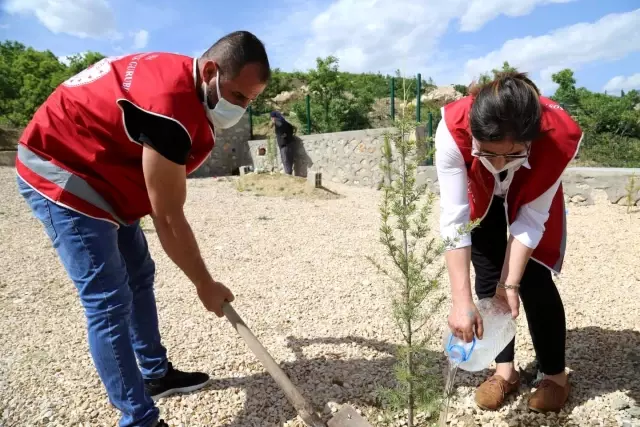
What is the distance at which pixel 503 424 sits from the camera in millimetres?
2055

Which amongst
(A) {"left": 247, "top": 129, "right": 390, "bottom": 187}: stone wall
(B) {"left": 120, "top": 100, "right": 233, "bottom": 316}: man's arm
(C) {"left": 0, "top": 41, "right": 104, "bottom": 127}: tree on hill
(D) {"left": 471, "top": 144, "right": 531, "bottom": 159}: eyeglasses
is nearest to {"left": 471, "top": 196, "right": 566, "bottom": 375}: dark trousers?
(D) {"left": 471, "top": 144, "right": 531, "bottom": 159}: eyeglasses

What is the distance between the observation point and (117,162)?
5.48 feet

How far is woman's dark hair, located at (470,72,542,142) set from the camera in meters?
1.49

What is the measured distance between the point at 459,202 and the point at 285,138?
9.86m

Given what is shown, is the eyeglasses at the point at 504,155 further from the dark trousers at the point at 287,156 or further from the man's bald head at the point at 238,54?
the dark trousers at the point at 287,156

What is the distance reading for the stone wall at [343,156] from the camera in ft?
31.9

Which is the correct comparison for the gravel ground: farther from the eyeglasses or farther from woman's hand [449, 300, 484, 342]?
the eyeglasses

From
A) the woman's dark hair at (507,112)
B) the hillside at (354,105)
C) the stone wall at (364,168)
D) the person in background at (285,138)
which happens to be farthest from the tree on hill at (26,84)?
the woman's dark hair at (507,112)

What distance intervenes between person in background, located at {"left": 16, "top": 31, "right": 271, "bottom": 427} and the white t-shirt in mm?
769

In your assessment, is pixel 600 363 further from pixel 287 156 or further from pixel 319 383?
pixel 287 156

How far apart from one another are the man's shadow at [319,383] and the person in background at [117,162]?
0.60 m

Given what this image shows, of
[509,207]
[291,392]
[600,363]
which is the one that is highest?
[509,207]

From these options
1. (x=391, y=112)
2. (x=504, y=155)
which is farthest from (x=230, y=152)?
(x=504, y=155)

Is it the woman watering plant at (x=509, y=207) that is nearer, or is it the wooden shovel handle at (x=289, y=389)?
the woman watering plant at (x=509, y=207)
